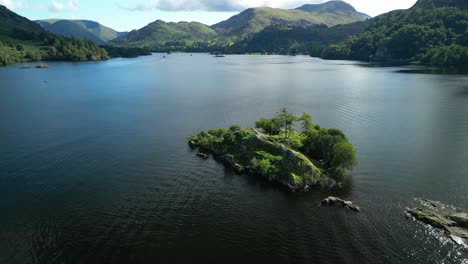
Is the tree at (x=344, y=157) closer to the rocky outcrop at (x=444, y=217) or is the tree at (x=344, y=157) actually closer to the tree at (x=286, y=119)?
the rocky outcrop at (x=444, y=217)

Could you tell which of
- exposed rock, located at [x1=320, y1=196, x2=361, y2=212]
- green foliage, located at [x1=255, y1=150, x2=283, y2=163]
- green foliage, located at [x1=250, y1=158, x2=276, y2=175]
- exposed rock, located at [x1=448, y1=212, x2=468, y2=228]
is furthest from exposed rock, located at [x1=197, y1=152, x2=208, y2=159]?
exposed rock, located at [x1=448, y1=212, x2=468, y2=228]

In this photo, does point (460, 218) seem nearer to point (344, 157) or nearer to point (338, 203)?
point (338, 203)

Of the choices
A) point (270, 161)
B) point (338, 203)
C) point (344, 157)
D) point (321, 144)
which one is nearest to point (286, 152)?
point (270, 161)

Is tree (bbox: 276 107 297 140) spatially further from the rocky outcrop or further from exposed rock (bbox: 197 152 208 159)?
the rocky outcrop

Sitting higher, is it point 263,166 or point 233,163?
point 263,166

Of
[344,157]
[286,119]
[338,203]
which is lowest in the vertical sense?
[338,203]

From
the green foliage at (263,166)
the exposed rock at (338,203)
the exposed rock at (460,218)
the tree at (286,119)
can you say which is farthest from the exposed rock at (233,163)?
the exposed rock at (460,218)

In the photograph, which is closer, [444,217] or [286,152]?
[444,217]
